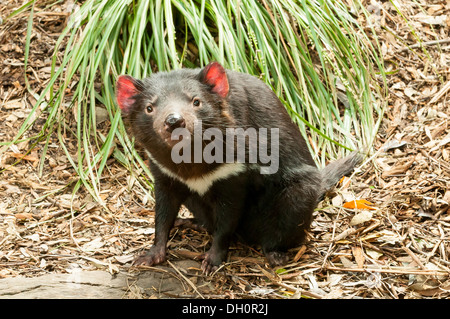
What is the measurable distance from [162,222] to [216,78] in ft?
3.07

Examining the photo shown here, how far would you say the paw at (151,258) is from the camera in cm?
337

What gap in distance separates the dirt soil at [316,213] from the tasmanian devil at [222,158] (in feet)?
0.62

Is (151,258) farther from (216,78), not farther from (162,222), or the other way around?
(216,78)

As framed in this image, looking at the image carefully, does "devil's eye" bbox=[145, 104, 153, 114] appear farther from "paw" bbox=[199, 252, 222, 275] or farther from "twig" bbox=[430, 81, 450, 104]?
"twig" bbox=[430, 81, 450, 104]

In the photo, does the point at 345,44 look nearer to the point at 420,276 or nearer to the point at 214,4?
the point at 214,4

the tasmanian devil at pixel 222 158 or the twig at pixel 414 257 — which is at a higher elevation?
the tasmanian devil at pixel 222 158

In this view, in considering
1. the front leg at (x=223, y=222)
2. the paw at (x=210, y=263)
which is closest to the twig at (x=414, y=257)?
the front leg at (x=223, y=222)

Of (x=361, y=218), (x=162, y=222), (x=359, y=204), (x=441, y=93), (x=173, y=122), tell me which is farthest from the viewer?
(x=441, y=93)

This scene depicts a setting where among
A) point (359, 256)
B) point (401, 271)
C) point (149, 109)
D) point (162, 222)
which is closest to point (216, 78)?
point (149, 109)

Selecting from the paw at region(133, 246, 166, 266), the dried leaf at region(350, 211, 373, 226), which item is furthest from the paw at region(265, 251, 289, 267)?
the paw at region(133, 246, 166, 266)

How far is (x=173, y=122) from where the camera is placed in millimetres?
2758

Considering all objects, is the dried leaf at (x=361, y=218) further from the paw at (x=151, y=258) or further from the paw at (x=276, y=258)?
the paw at (x=151, y=258)

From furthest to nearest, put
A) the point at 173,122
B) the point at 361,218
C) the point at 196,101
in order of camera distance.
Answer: the point at 361,218 → the point at 196,101 → the point at 173,122
